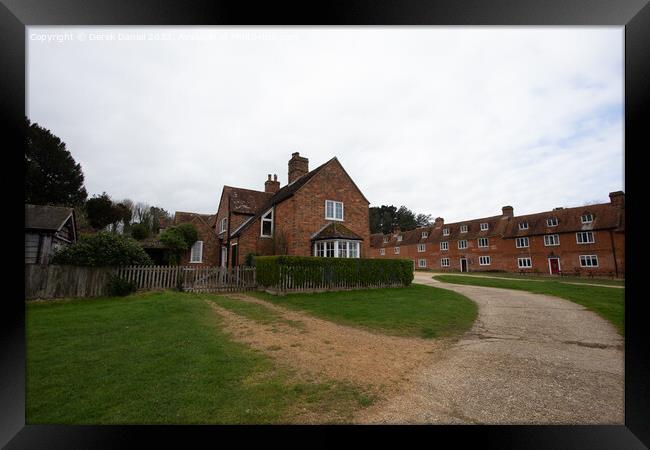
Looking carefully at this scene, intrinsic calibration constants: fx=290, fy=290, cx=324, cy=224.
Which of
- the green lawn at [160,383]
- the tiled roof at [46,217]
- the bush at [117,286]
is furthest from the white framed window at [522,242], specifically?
the tiled roof at [46,217]

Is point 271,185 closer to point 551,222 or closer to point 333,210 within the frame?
point 333,210

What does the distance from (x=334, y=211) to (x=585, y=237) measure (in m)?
27.8

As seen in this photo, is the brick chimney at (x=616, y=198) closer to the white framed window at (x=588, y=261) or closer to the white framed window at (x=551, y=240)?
the white framed window at (x=588, y=261)

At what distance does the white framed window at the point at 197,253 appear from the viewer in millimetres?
25000

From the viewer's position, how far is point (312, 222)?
1945 centimetres

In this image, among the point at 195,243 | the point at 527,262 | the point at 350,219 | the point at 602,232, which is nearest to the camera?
the point at 350,219

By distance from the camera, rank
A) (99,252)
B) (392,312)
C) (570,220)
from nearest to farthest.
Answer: (392,312), (99,252), (570,220)

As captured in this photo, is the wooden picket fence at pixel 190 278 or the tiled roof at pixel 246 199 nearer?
the wooden picket fence at pixel 190 278

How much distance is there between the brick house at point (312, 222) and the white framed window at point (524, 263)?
80.5ft

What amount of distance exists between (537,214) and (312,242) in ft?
101

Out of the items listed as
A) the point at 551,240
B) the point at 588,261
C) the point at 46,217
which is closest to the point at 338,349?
the point at 46,217

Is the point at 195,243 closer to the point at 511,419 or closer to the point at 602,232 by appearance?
the point at 511,419

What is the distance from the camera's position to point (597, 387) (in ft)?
13.5

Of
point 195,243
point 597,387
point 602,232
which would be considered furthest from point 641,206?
point 602,232
